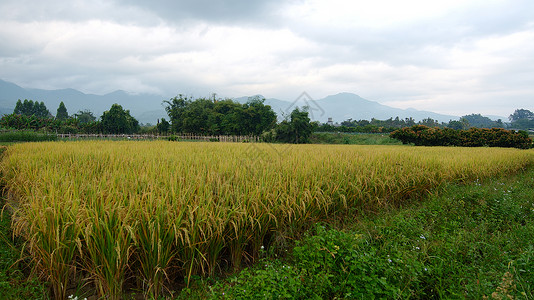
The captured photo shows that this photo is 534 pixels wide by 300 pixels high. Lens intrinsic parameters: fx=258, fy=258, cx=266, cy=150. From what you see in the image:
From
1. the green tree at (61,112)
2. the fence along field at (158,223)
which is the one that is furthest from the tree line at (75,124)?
the fence along field at (158,223)

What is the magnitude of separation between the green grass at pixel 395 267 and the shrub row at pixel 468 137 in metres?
19.9

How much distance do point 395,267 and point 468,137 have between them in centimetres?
2279

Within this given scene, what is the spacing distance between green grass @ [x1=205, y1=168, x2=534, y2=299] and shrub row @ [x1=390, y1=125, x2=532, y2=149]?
19854mm

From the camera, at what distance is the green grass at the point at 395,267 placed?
201cm

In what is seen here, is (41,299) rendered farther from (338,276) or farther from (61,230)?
(338,276)

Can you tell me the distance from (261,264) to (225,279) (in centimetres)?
37

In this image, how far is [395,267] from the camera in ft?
7.47

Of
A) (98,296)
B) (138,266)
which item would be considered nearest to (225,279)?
(138,266)

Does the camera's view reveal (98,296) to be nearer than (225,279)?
Yes

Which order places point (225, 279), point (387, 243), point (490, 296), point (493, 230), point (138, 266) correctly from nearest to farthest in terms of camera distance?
point (490, 296)
point (138, 266)
point (225, 279)
point (387, 243)
point (493, 230)

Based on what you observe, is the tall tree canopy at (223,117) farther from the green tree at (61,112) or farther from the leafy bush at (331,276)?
the green tree at (61,112)

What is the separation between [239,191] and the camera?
3.02 m

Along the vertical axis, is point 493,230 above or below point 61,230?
below

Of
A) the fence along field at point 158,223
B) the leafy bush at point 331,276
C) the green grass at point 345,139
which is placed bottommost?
the leafy bush at point 331,276
